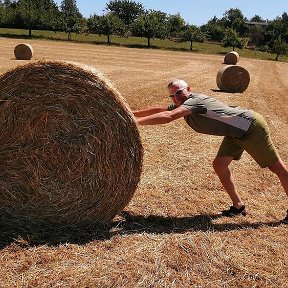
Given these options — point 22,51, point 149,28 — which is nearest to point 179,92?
point 22,51

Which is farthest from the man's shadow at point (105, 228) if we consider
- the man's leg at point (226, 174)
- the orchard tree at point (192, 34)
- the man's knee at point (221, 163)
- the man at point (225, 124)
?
the orchard tree at point (192, 34)

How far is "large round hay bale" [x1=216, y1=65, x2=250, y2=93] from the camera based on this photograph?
1702 centimetres

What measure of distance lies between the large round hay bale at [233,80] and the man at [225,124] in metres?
11.7

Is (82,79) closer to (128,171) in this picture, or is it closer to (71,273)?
(128,171)

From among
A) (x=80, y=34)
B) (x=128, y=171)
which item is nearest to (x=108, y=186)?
(x=128, y=171)

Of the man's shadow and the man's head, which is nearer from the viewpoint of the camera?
the man's shadow

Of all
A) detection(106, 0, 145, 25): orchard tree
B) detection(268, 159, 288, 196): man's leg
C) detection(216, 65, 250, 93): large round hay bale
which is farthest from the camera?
detection(106, 0, 145, 25): orchard tree

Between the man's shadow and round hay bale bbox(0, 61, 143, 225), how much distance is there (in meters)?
0.12

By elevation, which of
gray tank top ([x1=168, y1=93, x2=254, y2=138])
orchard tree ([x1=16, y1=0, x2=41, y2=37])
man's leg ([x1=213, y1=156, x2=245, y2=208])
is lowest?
man's leg ([x1=213, y1=156, x2=245, y2=208])

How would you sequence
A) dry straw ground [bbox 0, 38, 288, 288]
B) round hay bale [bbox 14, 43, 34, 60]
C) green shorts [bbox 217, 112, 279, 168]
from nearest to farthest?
dry straw ground [bbox 0, 38, 288, 288] → green shorts [bbox 217, 112, 279, 168] → round hay bale [bbox 14, 43, 34, 60]

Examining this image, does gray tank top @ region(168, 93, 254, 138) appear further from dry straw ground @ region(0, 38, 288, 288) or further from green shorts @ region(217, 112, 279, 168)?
dry straw ground @ region(0, 38, 288, 288)

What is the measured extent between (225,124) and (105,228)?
70.3 inches

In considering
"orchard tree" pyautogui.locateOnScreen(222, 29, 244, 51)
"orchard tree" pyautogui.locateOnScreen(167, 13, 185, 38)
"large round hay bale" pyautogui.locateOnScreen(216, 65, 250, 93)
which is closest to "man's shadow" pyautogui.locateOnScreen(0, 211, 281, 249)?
"large round hay bale" pyautogui.locateOnScreen(216, 65, 250, 93)

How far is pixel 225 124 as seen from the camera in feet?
17.3
